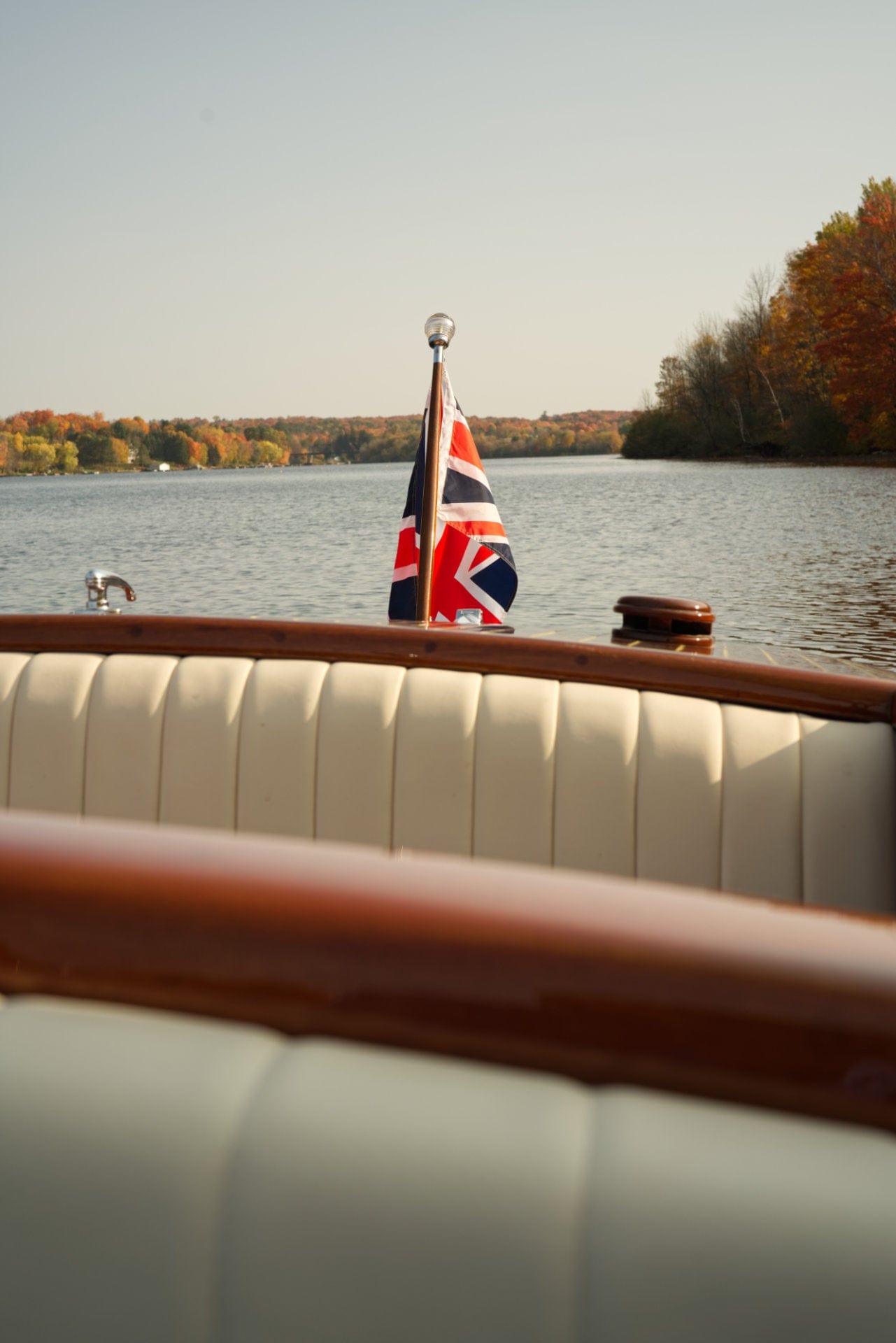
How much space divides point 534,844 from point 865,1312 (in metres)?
1.43

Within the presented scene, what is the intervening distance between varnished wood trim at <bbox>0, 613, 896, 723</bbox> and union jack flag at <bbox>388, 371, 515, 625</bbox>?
1150 millimetres

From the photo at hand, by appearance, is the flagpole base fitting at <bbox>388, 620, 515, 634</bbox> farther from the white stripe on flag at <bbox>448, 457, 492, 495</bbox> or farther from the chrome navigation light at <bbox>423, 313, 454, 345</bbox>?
the chrome navigation light at <bbox>423, 313, 454, 345</bbox>

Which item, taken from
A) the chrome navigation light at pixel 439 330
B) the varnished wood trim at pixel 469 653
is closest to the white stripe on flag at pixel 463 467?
the chrome navigation light at pixel 439 330

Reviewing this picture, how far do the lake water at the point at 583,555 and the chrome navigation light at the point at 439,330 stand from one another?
0.91 m

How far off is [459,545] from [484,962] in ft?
9.32

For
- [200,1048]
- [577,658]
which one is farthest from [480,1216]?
[577,658]

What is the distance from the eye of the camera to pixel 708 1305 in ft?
1.75

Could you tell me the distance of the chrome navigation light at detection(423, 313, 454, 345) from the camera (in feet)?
11.0

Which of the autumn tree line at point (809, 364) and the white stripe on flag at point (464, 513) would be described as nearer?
the white stripe on flag at point (464, 513)

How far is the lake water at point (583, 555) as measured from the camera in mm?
15227

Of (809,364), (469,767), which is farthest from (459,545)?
(809,364)

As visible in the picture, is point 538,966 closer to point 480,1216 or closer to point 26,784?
point 480,1216

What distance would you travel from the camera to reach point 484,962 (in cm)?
A: 62

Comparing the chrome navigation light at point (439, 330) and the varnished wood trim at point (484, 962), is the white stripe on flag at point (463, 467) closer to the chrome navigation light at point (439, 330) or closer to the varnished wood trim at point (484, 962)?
the chrome navigation light at point (439, 330)
